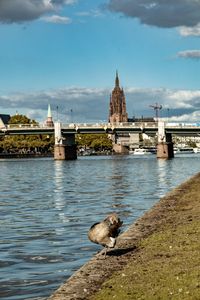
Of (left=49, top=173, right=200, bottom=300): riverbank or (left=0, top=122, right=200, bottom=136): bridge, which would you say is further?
(left=0, top=122, right=200, bottom=136): bridge

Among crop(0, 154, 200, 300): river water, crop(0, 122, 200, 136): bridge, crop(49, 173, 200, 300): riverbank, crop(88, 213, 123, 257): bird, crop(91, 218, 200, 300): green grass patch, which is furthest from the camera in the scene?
crop(0, 122, 200, 136): bridge

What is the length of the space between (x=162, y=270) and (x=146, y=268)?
58 centimetres

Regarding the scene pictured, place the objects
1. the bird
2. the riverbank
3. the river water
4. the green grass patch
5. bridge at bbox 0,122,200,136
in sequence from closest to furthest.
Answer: the green grass patch, the riverbank, the bird, the river water, bridge at bbox 0,122,200,136

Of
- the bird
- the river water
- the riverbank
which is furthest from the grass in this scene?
the river water

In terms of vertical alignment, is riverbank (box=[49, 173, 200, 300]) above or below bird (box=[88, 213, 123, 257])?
below

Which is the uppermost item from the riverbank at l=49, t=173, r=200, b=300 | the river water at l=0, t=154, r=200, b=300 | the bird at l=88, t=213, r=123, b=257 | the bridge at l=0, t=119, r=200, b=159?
the bridge at l=0, t=119, r=200, b=159

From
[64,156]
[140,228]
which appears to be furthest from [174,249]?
→ [64,156]

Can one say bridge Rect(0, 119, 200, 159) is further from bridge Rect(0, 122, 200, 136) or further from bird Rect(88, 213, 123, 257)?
bird Rect(88, 213, 123, 257)

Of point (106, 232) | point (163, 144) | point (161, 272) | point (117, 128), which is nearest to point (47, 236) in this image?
point (106, 232)

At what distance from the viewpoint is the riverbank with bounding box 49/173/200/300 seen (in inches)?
472

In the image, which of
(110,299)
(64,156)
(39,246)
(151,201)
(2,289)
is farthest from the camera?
(64,156)

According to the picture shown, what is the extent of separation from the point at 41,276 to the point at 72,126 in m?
182

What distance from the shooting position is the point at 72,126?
7849 inches

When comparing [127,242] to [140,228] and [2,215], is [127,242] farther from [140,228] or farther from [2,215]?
[2,215]
